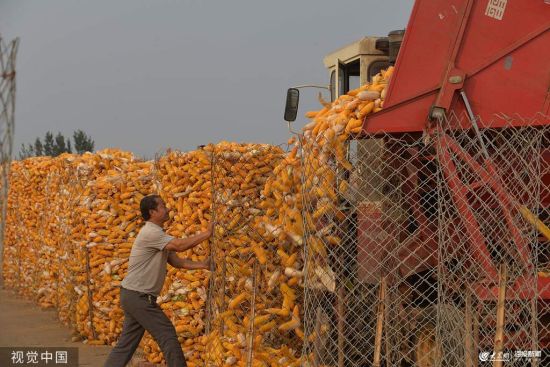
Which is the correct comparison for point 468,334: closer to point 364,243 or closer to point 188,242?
point 364,243

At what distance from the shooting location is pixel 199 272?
27.9ft

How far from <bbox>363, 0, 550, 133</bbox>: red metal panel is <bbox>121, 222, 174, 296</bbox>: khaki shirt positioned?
82.1 inches

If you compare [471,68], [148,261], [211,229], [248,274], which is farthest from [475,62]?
[148,261]

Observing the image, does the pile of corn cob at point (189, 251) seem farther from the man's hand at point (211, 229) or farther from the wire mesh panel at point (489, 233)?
the wire mesh panel at point (489, 233)

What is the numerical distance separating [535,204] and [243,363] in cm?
285

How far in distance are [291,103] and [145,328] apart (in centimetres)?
230

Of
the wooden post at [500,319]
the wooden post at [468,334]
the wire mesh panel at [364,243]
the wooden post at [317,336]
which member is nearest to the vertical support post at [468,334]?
the wooden post at [468,334]

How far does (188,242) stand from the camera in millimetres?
6875

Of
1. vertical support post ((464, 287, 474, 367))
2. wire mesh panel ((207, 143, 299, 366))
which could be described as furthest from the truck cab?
vertical support post ((464, 287, 474, 367))

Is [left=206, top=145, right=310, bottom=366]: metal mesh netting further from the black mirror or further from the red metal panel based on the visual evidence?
the red metal panel

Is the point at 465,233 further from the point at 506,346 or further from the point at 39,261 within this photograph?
the point at 39,261

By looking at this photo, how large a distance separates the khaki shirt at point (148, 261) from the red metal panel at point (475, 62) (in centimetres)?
209

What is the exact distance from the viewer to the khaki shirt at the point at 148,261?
7.03m

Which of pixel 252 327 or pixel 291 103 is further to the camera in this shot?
pixel 291 103
